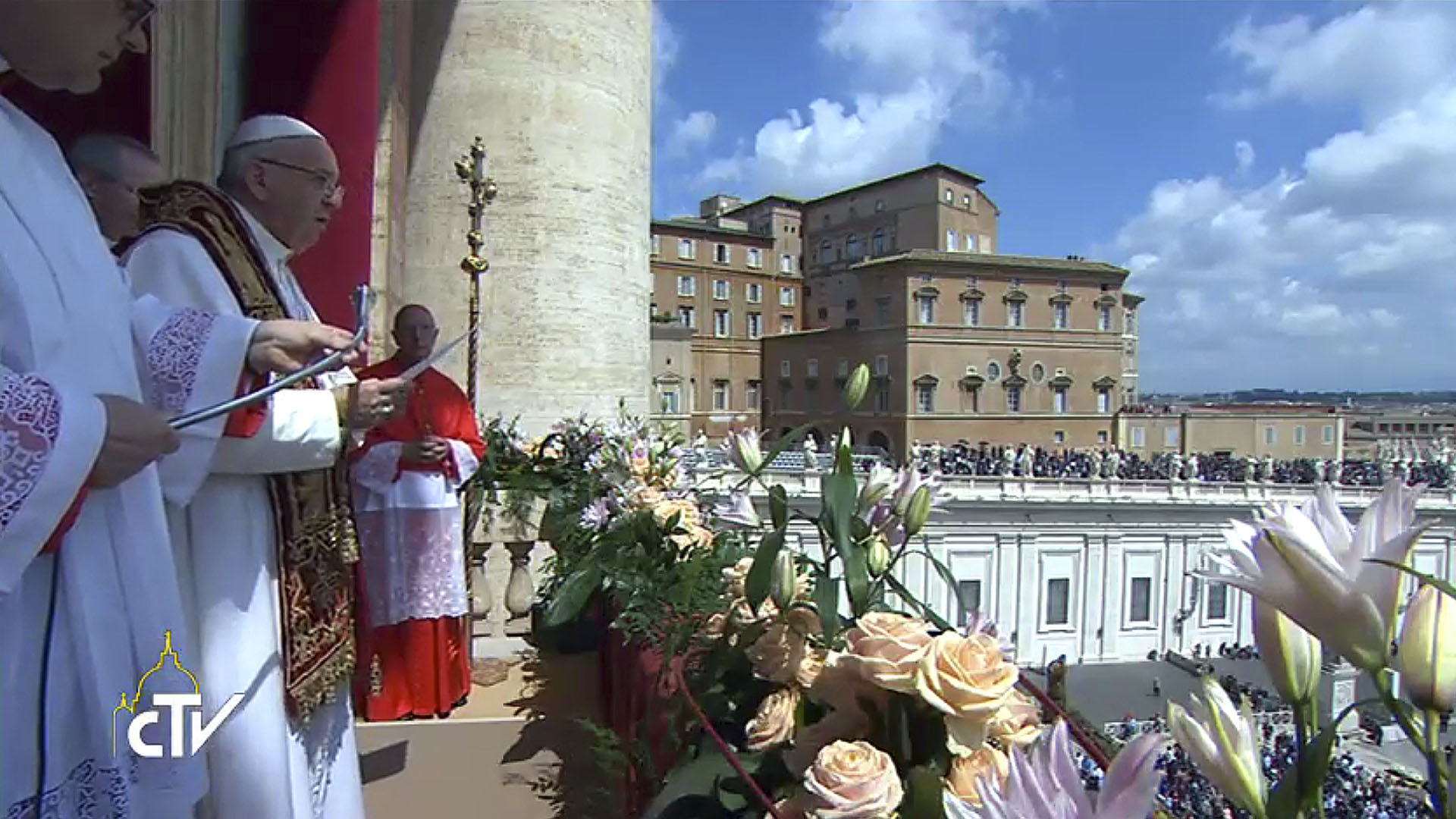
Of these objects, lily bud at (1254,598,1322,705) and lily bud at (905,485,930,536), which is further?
lily bud at (905,485,930,536)

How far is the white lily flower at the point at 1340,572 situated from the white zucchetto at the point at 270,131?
2.05 m

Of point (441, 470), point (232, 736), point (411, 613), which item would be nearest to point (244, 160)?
point (232, 736)

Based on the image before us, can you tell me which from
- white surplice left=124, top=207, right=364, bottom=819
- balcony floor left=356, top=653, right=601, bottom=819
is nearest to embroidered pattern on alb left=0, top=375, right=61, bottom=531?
white surplice left=124, top=207, right=364, bottom=819

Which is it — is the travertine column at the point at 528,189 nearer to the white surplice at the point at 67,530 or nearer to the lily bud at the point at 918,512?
the white surplice at the point at 67,530

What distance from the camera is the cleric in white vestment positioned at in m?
1.19

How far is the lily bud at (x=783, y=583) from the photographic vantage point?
138 centimetres

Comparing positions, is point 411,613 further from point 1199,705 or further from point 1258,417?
point 1258,417

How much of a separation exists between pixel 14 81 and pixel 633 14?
28.8ft

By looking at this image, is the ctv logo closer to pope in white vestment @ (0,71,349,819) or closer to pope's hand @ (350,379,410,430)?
pope in white vestment @ (0,71,349,819)

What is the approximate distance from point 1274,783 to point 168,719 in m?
1.63

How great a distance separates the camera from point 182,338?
1.63 metres

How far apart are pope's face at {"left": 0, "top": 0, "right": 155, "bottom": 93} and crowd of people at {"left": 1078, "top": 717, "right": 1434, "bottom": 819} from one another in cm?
166

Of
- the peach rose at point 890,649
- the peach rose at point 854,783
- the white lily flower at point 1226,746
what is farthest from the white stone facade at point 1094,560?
the white lily flower at point 1226,746

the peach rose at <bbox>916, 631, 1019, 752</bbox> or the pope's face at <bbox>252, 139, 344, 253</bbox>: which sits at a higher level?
the pope's face at <bbox>252, 139, 344, 253</bbox>
